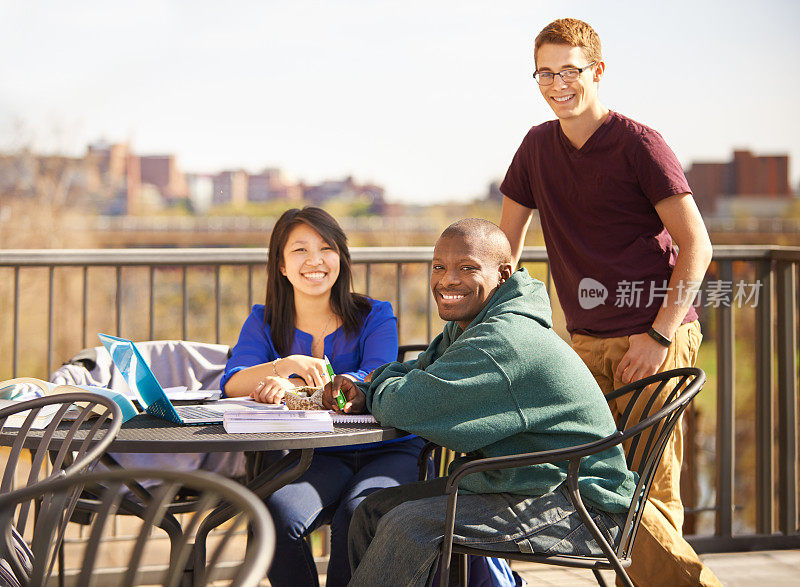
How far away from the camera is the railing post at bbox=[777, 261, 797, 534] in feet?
12.0

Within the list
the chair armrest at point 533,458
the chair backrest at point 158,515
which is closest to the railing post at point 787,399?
the chair armrest at point 533,458

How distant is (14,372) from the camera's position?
3496 mm

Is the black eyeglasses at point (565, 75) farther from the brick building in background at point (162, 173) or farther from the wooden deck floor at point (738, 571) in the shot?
the brick building in background at point (162, 173)

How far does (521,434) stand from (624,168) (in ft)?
3.57

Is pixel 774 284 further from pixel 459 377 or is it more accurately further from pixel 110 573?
pixel 110 573

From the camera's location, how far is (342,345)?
2.86m

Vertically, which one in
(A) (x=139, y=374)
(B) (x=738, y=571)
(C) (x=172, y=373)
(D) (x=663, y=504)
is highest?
(A) (x=139, y=374)

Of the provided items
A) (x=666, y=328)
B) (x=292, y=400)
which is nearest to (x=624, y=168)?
(x=666, y=328)

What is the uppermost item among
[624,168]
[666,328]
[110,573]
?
[624,168]

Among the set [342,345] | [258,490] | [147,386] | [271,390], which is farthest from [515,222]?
[147,386]

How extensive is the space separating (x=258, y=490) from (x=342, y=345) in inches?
28.7

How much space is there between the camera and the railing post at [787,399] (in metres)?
3.65

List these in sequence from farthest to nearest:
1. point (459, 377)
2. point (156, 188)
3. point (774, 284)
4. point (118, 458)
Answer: point (156, 188) < point (774, 284) < point (118, 458) < point (459, 377)

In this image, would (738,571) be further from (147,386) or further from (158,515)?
(158,515)
